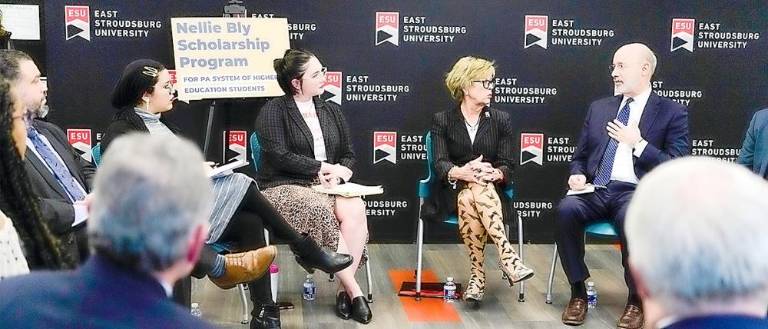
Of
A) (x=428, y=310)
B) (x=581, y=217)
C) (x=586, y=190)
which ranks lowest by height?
(x=428, y=310)

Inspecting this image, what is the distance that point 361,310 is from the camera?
4008 millimetres

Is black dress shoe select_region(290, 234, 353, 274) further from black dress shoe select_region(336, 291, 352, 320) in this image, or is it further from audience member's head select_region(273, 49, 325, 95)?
audience member's head select_region(273, 49, 325, 95)

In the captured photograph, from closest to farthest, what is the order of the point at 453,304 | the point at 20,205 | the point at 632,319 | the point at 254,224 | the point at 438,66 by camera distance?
the point at 20,205, the point at 254,224, the point at 632,319, the point at 453,304, the point at 438,66

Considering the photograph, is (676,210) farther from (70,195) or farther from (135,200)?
(70,195)

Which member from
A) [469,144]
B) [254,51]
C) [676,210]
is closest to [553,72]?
[469,144]

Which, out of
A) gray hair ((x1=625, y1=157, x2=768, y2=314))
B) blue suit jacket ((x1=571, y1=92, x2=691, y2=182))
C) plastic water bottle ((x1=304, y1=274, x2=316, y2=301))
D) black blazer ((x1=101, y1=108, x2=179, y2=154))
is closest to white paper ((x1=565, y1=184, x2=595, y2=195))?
Answer: blue suit jacket ((x1=571, y1=92, x2=691, y2=182))

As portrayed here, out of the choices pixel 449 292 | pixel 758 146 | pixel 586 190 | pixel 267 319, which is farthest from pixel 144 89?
pixel 758 146

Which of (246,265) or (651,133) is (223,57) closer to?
(246,265)

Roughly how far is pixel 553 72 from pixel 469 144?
1163 mm

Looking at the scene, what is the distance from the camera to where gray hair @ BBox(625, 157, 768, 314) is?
4.01 ft

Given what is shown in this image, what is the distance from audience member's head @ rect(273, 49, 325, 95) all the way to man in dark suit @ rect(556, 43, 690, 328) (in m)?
1.49

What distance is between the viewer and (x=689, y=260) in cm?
123

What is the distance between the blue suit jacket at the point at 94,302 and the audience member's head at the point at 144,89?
2504mm

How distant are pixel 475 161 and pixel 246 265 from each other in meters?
1.51
